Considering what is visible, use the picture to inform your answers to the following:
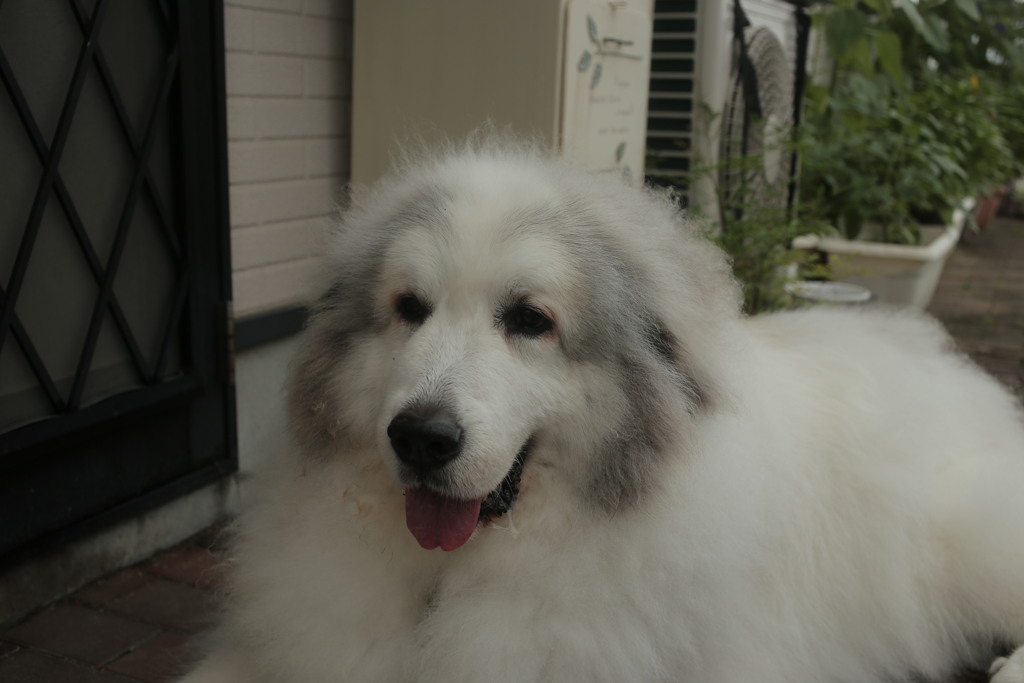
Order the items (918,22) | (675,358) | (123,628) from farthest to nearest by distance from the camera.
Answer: (918,22)
(123,628)
(675,358)

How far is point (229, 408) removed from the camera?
3707 millimetres

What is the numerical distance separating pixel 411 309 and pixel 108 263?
1.56 meters

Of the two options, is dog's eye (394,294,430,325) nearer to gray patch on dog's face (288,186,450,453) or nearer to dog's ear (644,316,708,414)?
gray patch on dog's face (288,186,450,453)

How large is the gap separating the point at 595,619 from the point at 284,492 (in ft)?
2.53

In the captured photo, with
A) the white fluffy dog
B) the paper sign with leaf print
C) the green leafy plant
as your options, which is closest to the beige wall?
the paper sign with leaf print

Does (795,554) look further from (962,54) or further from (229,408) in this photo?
(962,54)

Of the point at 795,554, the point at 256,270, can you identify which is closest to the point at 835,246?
the point at 256,270

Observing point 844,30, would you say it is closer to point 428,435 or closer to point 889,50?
point 889,50

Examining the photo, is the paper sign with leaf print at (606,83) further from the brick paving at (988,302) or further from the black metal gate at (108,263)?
the brick paving at (988,302)

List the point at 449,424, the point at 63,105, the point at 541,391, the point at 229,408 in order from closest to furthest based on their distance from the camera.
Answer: the point at 449,424
the point at 541,391
the point at 63,105
the point at 229,408

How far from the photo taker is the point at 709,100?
16.5 ft

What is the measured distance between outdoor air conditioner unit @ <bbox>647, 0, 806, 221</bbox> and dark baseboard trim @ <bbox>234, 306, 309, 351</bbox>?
1947mm

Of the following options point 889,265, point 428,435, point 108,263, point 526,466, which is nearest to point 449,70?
point 108,263

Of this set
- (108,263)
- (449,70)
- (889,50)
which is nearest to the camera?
(108,263)
